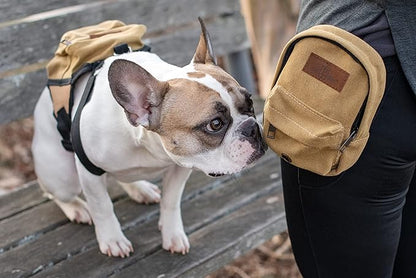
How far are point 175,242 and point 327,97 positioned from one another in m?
0.77

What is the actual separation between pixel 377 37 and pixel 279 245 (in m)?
1.73

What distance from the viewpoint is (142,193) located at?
214 cm

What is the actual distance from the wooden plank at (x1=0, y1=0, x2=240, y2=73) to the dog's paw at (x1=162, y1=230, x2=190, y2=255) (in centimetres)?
90

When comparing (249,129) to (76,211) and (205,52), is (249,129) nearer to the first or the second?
(205,52)

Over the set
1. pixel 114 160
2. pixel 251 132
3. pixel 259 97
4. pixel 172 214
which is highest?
pixel 251 132

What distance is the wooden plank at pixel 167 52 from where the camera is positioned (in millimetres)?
2297

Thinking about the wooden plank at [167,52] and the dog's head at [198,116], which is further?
the wooden plank at [167,52]

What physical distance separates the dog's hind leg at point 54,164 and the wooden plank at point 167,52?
30cm

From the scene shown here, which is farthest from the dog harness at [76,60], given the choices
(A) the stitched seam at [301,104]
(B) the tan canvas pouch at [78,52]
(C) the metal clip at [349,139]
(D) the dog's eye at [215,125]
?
(C) the metal clip at [349,139]

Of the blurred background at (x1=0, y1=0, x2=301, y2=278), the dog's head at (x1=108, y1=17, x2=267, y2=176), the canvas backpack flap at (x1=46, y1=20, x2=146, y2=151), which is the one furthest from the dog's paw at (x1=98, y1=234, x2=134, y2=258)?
the blurred background at (x1=0, y1=0, x2=301, y2=278)

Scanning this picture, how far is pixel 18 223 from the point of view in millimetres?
2045

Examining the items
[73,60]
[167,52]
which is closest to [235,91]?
[73,60]

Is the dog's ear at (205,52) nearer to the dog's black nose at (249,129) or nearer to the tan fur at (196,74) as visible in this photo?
the tan fur at (196,74)

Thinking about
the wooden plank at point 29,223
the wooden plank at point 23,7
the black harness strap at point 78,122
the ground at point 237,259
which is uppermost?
the wooden plank at point 23,7
